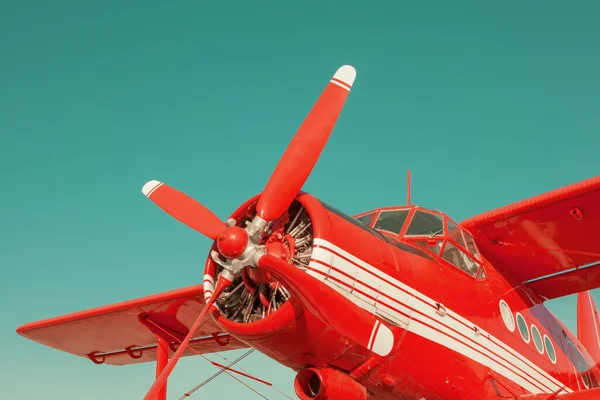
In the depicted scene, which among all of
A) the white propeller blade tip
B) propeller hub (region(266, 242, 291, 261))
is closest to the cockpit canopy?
propeller hub (region(266, 242, 291, 261))

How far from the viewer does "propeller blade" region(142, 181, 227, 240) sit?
797 centimetres

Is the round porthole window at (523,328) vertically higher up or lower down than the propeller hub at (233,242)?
lower down

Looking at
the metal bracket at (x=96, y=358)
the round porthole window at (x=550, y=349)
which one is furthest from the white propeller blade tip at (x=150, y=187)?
the metal bracket at (x=96, y=358)

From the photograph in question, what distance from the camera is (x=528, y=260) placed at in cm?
1112

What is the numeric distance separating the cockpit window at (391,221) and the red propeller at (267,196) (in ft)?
5.97

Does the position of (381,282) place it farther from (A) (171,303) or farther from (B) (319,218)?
(A) (171,303)

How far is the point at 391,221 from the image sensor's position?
9.44 m

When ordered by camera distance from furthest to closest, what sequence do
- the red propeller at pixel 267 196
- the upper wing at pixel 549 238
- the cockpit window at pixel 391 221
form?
the upper wing at pixel 549 238 → the cockpit window at pixel 391 221 → the red propeller at pixel 267 196

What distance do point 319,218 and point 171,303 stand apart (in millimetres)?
5577

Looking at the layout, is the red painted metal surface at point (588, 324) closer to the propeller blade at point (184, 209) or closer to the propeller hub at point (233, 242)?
the propeller blade at point (184, 209)

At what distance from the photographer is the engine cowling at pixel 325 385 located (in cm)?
752

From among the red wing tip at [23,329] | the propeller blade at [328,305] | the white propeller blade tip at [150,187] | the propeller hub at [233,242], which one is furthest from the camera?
the red wing tip at [23,329]

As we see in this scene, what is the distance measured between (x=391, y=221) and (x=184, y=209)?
120 inches

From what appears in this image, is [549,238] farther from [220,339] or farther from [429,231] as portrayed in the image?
[220,339]
